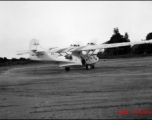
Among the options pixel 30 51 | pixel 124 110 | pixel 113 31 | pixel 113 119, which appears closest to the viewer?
pixel 113 119

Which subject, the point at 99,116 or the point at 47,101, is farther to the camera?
the point at 47,101

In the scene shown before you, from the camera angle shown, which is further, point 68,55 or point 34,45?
point 34,45

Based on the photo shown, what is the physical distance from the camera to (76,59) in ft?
86.8

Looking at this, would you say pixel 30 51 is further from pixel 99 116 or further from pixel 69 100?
pixel 99 116

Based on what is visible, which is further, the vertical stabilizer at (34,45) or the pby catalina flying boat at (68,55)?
the vertical stabilizer at (34,45)

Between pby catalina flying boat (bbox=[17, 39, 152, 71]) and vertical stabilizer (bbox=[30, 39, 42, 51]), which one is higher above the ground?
vertical stabilizer (bbox=[30, 39, 42, 51])

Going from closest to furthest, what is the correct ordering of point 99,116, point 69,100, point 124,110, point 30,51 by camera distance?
1. point 99,116
2. point 124,110
3. point 69,100
4. point 30,51

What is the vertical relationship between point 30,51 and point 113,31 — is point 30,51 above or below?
below

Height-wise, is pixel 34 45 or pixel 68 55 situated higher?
pixel 34 45

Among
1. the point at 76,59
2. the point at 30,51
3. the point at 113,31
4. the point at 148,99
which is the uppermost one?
the point at 113,31

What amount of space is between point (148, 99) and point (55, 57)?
1870 centimetres

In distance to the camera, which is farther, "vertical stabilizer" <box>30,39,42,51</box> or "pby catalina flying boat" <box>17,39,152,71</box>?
"vertical stabilizer" <box>30,39,42,51</box>

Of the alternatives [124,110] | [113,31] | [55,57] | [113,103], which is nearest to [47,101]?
A: [113,103]

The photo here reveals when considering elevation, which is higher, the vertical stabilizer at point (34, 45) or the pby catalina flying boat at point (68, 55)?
the vertical stabilizer at point (34, 45)
